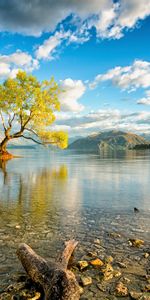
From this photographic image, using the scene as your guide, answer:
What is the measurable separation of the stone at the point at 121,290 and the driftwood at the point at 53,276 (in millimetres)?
1373

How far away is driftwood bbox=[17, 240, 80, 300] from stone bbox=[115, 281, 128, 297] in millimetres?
1373

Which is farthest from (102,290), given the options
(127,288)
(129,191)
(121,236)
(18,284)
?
(129,191)

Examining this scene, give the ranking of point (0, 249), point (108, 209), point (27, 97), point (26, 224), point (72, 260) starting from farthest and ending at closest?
1. point (27, 97)
2. point (108, 209)
3. point (26, 224)
4. point (0, 249)
5. point (72, 260)

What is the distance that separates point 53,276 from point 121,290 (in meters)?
2.11

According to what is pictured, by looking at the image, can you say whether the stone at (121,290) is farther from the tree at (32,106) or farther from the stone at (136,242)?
the tree at (32,106)

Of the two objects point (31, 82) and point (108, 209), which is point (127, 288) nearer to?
point (108, 209)

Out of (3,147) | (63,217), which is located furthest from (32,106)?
(63,217)

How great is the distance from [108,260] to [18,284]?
3361mm

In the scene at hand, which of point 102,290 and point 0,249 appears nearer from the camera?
point 102,290

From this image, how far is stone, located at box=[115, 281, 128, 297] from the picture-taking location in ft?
23.8

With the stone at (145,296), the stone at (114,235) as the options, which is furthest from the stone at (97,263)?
the stone at (114,235)

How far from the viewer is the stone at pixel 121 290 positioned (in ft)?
23.8

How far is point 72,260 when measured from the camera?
9.23 meters

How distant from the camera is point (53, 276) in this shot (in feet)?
22.1
